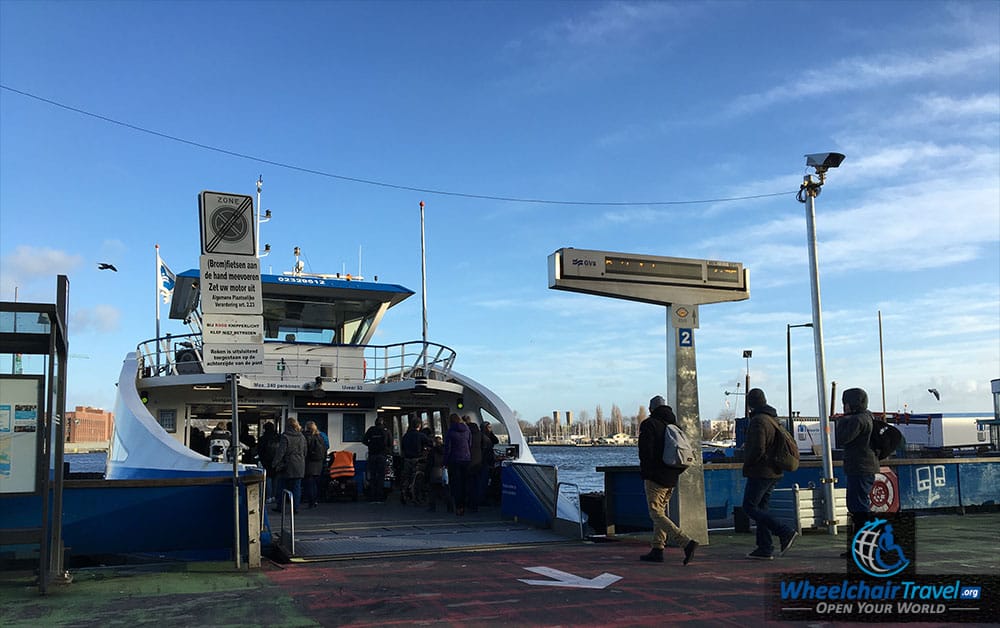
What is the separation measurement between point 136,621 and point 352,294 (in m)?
11.8

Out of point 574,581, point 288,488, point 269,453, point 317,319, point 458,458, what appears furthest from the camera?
point 317,319

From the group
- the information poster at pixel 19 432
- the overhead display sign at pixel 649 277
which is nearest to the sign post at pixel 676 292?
the overhead display sign at pixel 649 277

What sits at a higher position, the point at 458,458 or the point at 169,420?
the point at 169,420

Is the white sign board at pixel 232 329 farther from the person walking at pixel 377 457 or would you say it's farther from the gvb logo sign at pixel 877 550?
the person walking at pixel 377 457

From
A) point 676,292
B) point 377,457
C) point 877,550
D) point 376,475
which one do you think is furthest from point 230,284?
point 376,475

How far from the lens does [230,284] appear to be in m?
8.18

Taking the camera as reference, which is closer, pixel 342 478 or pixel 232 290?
pixel 232 290

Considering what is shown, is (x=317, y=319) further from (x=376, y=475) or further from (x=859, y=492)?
(x=859, y=492)

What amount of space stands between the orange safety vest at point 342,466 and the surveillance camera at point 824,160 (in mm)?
9021

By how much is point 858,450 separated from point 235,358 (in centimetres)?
608

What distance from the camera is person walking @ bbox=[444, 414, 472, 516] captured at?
13.0 m

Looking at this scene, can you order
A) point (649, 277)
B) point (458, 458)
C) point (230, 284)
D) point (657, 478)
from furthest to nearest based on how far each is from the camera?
point (458, 458) < point (649, 277) < point (657, 478) < point (230, 284)

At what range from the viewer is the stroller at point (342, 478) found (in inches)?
591

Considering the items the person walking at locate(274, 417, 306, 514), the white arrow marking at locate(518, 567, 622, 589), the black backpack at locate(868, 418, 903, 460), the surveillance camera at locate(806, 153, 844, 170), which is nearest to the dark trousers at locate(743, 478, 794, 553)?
the black backpack at locate(868, 418, 903, 460)
